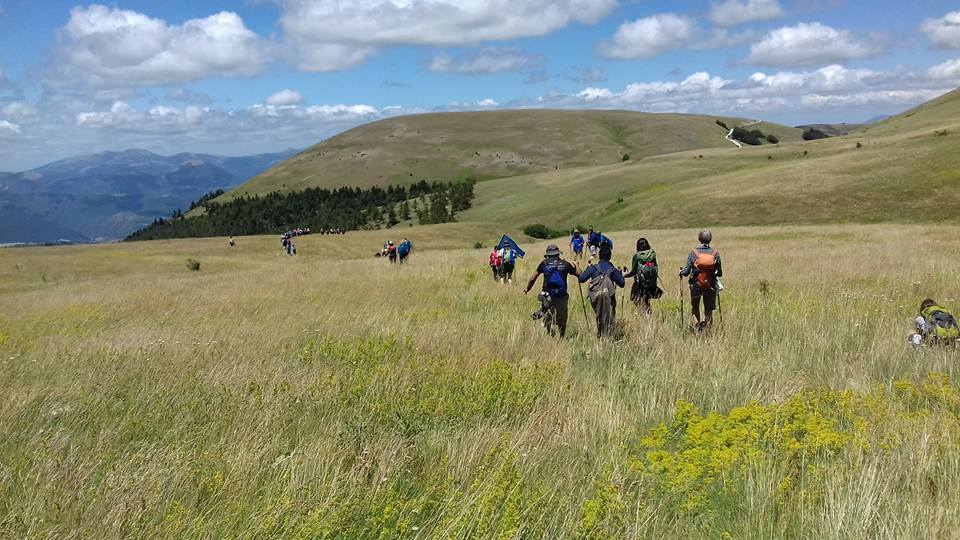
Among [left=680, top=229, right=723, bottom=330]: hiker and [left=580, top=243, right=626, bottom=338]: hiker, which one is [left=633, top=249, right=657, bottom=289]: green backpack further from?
[left=580, top=243, right=626, bottom=338]: hiker

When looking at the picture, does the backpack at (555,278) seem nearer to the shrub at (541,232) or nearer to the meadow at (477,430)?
the meadow at (477,430)

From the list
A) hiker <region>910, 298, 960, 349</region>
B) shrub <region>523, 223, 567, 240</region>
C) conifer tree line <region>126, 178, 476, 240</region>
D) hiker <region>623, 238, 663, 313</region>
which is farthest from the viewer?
conifer tree line <region>126, 178, 476, 240</region>

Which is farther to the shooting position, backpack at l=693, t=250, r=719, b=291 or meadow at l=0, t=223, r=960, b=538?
backpack at l=693, t=250, r=719, b=291

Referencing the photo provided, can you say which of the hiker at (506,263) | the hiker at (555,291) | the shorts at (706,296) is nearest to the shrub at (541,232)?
the hiker at (506,263)

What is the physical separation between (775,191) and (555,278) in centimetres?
5173

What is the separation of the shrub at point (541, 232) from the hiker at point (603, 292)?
5532 centimetres

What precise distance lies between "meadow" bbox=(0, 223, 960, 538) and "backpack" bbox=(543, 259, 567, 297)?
77 centimetres

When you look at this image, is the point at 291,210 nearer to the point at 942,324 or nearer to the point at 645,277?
the point at 645,277

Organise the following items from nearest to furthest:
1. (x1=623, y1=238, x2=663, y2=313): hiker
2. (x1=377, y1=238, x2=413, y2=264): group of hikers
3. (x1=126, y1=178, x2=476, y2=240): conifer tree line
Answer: (x1=623, y1=238, x2=663, y2=313): hiker
(x1=377, y1=238, x2=413, y2=264): group of hikers
(x1=126, y1=178, x2=476, y2=240): conifer tree line

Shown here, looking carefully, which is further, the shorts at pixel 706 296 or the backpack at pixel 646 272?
the backpack at pixel 646 272

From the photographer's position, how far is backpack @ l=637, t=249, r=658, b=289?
36.3ft

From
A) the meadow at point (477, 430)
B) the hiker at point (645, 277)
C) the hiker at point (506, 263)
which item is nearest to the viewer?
the meadow at point (477, 430)

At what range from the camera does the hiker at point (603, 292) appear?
8969 mm

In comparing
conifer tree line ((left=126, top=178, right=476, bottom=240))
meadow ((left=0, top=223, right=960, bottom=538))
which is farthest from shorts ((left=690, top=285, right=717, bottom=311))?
conifer tree line ((left=126, top=178, right=476, bottom=240))
